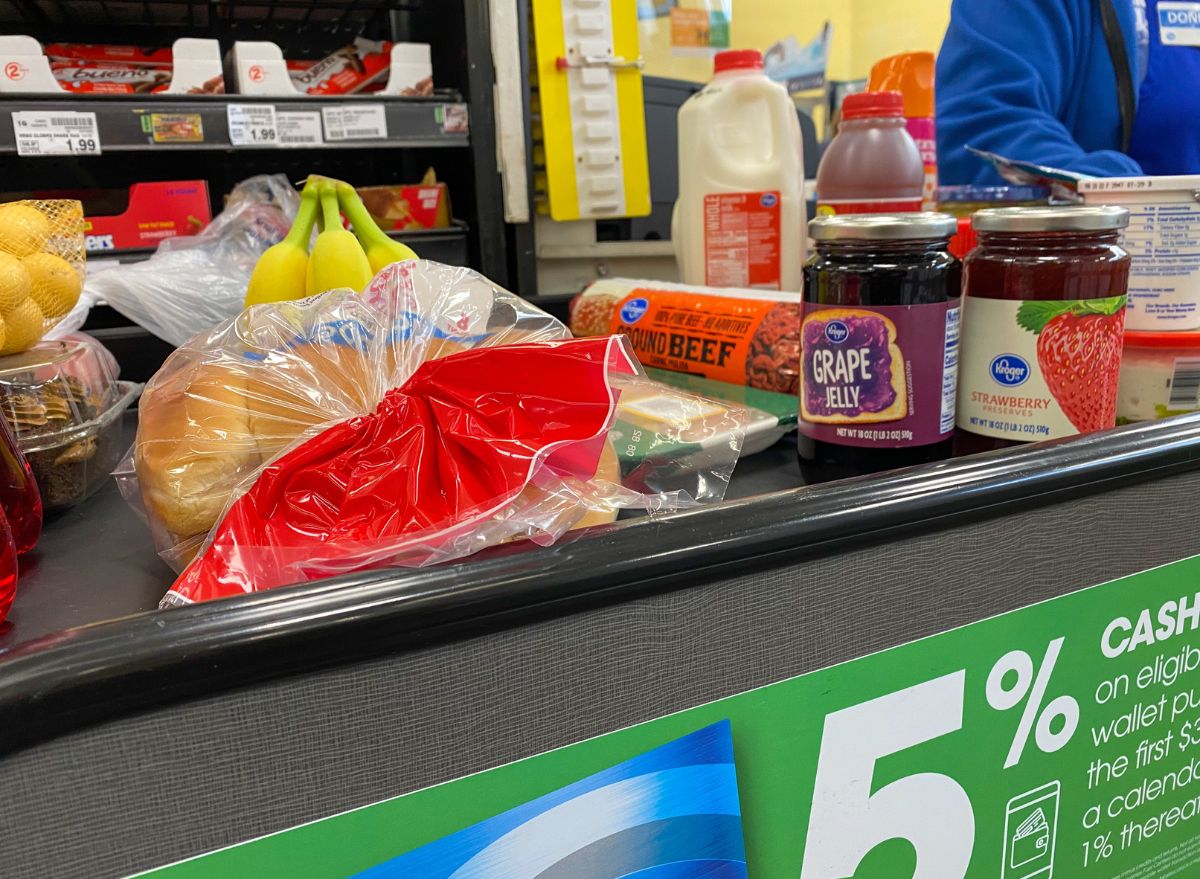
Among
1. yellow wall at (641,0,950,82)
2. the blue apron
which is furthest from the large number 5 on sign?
yellow wall at (641,0,950,82)

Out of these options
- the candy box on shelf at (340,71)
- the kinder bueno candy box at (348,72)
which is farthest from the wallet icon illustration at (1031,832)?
the kinder bueno candy box at (348,72)

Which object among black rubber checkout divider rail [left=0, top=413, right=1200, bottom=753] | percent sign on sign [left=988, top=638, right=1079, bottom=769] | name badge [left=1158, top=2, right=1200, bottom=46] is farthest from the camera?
name badge [left=1158, top=2, right=1200, bottom=46]

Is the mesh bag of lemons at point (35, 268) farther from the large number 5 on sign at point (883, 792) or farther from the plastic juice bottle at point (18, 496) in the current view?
the large number 5 on sign at point (883, 792)

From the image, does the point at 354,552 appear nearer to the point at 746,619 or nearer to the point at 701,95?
the point at 746,619

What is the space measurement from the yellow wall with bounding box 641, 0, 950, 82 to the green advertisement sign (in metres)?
3.56

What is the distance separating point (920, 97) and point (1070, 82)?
45 centimetres

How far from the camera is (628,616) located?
0.52m

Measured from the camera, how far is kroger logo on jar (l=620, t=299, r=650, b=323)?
3.60 ft

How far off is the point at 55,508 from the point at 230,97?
1091mm

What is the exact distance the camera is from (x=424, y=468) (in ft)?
1.85

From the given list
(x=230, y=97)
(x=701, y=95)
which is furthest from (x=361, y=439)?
(x=230, y=97)

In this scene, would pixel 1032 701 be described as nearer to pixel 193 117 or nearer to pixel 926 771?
pixel 926 771

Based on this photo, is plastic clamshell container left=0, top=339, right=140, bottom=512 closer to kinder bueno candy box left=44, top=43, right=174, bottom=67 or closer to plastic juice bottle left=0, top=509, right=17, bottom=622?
plastic juice bottle left=0, top=509, right=17, bottom=622

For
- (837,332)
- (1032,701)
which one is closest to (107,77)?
(837,332)
